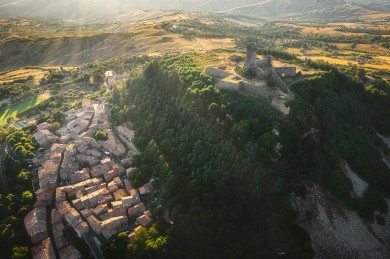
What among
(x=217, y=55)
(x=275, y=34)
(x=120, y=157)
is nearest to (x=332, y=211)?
(x=120, y=157)

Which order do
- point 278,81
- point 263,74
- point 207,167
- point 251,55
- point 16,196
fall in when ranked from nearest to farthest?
point 207,167 < point 16,196 < point 278,81 < point 263,74 < point 251,55

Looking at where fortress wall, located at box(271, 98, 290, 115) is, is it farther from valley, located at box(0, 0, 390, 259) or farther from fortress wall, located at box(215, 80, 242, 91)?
fortress wall, located at box(215, 80, 242, 91)

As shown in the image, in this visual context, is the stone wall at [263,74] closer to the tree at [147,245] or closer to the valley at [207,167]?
the valley at [207,167]

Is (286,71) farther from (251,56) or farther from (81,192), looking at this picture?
(81,192)

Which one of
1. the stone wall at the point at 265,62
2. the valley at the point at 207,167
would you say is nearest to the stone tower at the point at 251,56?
the valley at the point at 207,167

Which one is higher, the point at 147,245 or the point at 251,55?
the point at 251,55

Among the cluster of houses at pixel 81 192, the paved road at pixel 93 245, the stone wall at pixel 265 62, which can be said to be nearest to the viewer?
the paved road at pixel 93 245

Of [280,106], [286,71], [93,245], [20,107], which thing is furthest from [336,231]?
[20,107]
